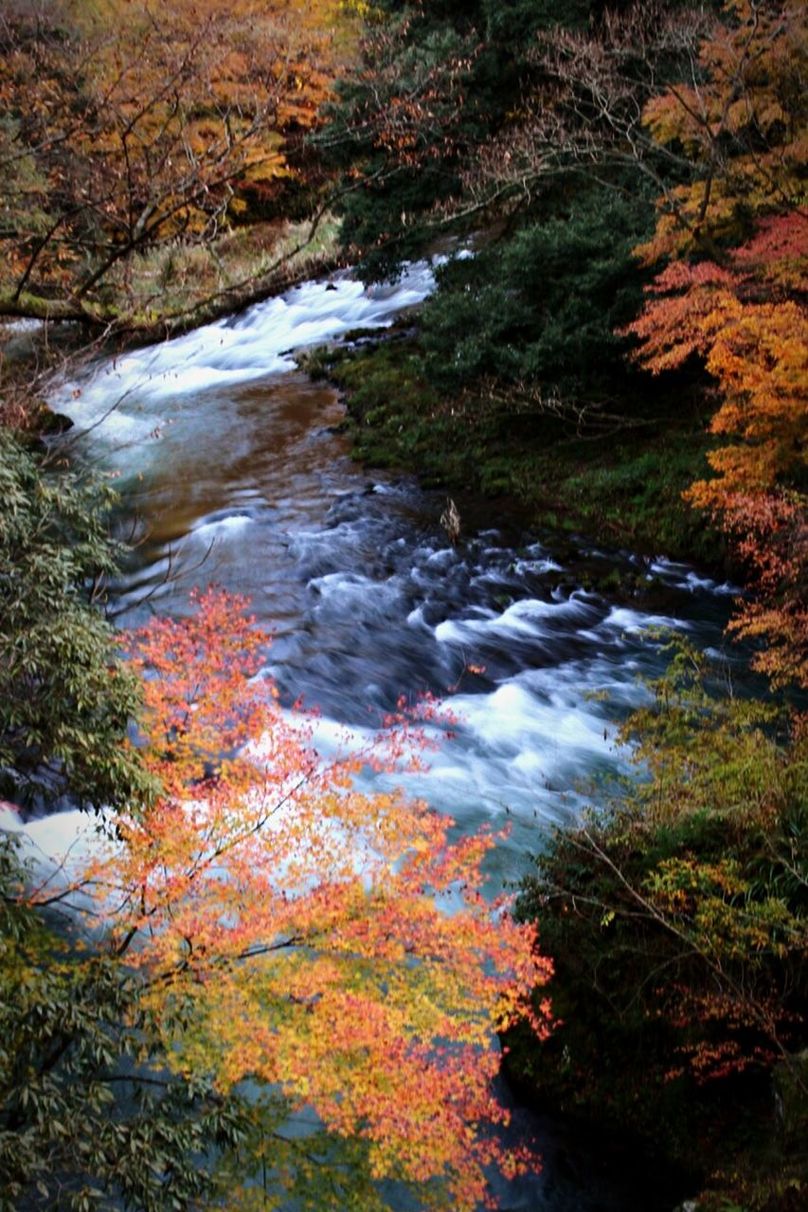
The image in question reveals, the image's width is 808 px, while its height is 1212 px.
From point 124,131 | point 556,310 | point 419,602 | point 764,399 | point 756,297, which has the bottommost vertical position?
point 419,602

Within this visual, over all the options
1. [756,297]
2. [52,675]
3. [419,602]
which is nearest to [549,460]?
[419,602]

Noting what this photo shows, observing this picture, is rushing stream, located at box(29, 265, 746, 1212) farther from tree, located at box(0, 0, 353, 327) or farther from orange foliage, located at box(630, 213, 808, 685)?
tree, located at box(0, 0, 353, 327)

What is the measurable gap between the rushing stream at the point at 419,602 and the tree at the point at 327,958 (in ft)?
2.51

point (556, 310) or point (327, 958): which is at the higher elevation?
point (556, 310)

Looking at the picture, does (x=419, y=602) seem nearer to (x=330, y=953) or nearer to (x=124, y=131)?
(x=330, y=953)

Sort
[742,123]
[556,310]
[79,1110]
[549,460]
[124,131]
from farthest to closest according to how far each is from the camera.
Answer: [549,460] → [556,310] → [742,123] → [124,131] → [79,1110]

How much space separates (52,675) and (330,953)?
2704 mm

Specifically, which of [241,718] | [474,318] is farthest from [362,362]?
[241,718]

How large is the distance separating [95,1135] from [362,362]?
18724 millimetres

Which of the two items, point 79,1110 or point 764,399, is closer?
point 79,1110

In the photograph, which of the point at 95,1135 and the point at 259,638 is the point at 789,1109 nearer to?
the point at 95,1135

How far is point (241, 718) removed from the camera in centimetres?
976

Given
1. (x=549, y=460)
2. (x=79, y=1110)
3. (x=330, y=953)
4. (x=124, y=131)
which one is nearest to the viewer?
(x=79, y=1110)

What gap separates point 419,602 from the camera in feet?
42.1
